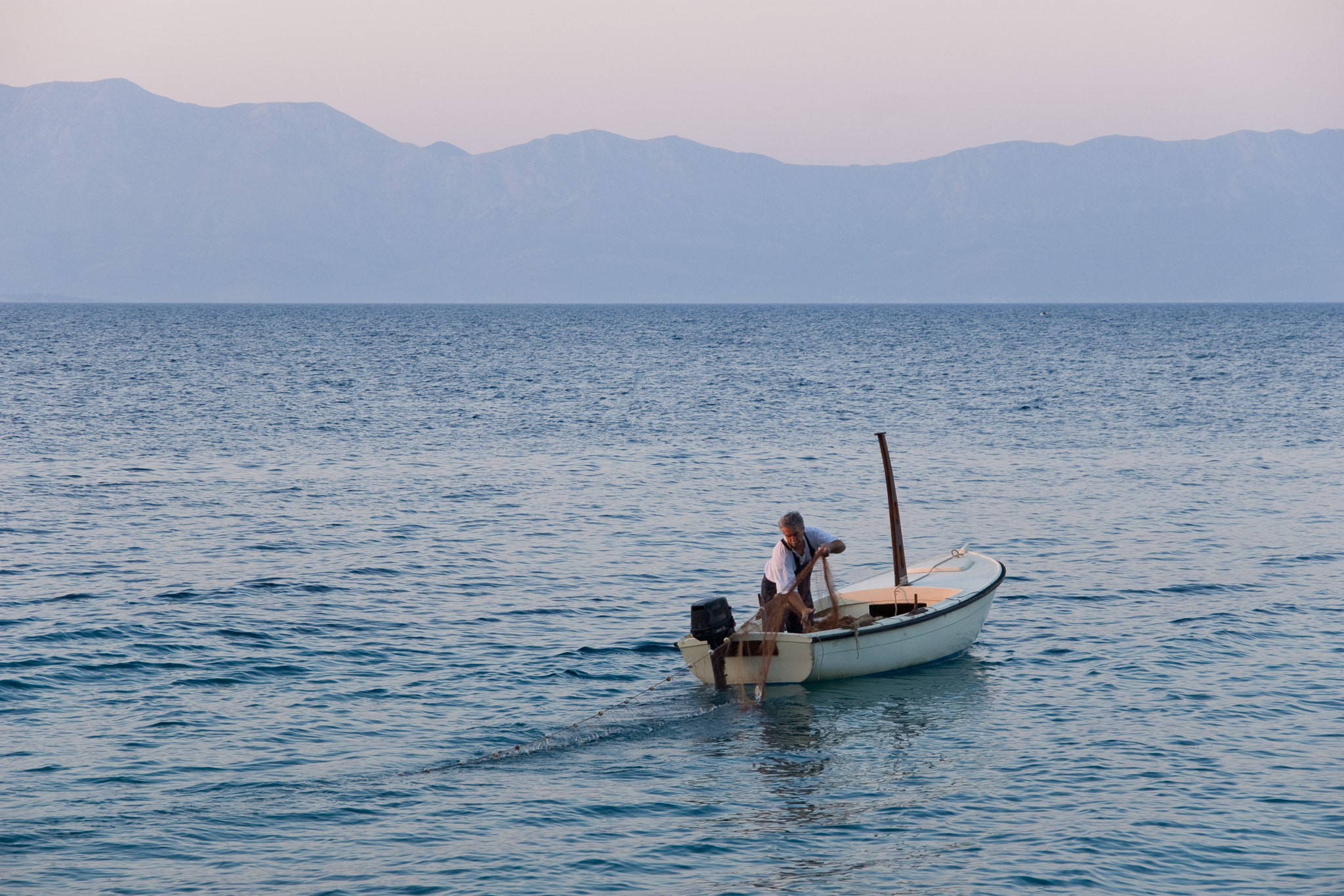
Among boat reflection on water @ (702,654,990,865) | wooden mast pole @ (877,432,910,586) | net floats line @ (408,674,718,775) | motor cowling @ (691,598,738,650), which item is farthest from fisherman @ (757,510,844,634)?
wooden mast pole @ (877,432,910,586)

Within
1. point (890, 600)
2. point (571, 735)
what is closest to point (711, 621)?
point (571, 735)

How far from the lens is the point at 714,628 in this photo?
1633 centimetres

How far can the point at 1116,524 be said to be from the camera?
28.5 metres

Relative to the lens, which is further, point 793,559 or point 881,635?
point 881,635

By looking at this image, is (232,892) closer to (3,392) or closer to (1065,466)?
(1065,466)

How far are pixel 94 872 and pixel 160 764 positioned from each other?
246 cm

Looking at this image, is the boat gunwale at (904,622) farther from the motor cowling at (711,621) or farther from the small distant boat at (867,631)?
the motor cowling at (711,621)

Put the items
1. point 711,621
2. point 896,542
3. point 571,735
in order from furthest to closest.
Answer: point 896,542, point 711,621, point 571,735

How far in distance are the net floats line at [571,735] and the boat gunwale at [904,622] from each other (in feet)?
6.02

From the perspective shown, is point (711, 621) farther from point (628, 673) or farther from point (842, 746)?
point (842, 746)

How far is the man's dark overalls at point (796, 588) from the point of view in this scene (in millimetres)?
16906

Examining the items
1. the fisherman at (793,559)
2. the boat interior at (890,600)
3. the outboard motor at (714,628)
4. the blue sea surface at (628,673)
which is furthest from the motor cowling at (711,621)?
the boat interior at (890,600)

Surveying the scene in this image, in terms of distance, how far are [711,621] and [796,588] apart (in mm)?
1303

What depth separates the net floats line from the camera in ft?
46.8
